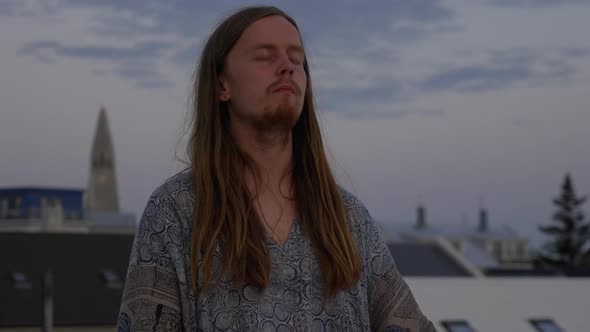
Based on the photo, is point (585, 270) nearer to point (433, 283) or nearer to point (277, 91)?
point (433, 283)

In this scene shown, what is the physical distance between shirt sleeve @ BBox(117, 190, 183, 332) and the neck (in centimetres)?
24

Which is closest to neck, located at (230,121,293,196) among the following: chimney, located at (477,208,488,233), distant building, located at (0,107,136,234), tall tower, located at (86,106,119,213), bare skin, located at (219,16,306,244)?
bare skin, located at (219,16,306,244)

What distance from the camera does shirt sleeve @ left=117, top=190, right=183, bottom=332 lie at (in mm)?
2893

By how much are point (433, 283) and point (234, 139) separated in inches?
1011

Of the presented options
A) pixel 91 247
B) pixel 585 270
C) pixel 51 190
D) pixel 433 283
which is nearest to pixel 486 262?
pixel 51 190

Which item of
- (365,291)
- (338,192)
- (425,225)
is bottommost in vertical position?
(425,225)

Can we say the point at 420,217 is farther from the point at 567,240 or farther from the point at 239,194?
the point at 239,194

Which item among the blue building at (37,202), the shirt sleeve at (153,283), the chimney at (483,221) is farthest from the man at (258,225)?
the chimney at (483,221)

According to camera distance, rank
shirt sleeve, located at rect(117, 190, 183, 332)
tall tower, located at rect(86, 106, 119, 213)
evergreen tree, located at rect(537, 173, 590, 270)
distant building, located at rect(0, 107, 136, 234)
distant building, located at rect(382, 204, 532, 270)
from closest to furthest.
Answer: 1. shirt sleeve, located at rect(117, 190, 183, 332)
2. evergreen tree, located at rect(537, 173, 590, 270)
3. distant building, located at rect(0, 107, 136, 234)
4. distant building, located at rect(382, 204, 532, 270)
5. tall tower, located at rect(86, 106, 119, 213)

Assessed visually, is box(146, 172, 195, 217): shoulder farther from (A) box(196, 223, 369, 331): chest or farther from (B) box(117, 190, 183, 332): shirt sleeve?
(A) box(196, 223, 369, 331): chest

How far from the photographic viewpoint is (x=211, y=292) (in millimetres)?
2926

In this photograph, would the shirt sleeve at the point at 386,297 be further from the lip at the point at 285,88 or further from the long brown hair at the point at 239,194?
the lip at the point at 285,88

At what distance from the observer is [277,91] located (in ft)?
9.84

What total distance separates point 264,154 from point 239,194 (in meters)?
0.13
